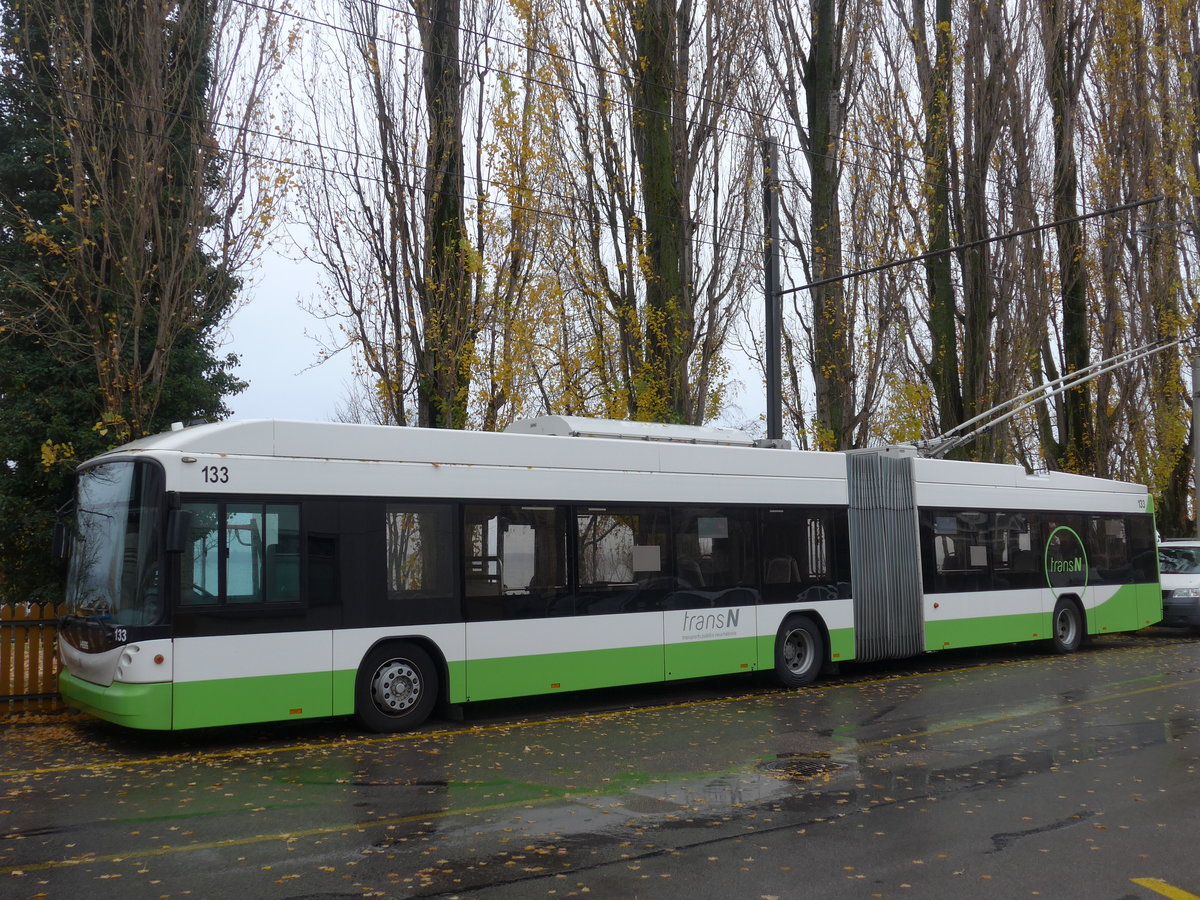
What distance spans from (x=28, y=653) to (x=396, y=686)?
5.02m

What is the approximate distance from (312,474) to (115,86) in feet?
26.0

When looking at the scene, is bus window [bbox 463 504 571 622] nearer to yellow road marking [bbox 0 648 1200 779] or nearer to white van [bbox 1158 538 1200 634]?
yellow road marking [bbox 0 648 1200 779]

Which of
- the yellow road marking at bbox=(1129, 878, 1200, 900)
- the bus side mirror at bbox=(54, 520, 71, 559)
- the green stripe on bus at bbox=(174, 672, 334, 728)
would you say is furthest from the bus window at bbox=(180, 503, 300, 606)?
the yellow road marking at bbox=(1129, 878, 1200, 900)

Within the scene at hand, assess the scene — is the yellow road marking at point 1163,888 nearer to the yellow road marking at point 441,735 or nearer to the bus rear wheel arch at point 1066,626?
the yellow road marking at point 441,735

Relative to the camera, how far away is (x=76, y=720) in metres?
12.1

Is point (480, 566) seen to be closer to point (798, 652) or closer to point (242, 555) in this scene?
point (242, 555)

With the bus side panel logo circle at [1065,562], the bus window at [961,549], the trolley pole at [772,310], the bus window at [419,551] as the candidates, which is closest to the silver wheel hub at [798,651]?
the bus window at [961,549]

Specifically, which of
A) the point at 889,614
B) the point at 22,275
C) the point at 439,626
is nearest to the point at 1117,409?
the point at 889,614

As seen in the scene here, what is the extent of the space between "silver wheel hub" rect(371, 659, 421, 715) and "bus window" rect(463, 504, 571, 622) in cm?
86

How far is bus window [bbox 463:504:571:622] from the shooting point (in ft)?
38.0

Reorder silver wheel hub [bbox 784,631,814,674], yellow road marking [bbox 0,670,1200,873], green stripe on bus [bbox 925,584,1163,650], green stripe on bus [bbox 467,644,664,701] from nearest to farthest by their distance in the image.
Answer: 1. yellow road marking [bbox 0,670,1200,873]
2. green stripe on bus [bbox 467,644,664,701]
3. silver wheel hub [bbox 784,631,814,674]
4. green stripe on bus [bbox 925,584,1163,650]

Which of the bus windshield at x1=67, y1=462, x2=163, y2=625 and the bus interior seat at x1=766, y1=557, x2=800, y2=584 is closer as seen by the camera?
the bus windshield at x1=67, y1=462, x2=163, y2=625

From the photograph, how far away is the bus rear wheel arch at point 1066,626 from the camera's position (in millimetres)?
18641

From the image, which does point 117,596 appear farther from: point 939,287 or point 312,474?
point 939,287
